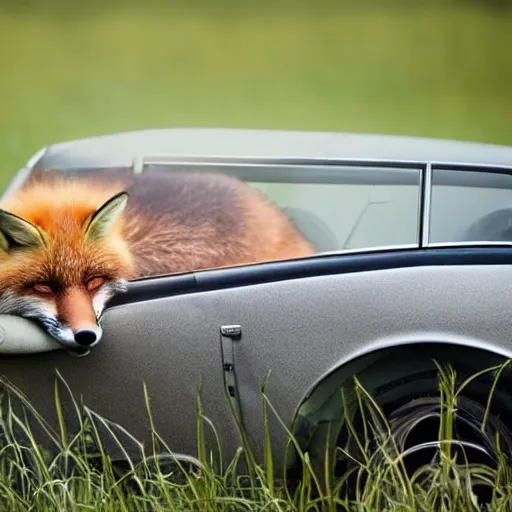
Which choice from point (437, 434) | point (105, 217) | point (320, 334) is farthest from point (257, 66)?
point (437, 434)

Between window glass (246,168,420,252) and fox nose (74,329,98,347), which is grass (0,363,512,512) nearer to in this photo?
fox nose (74,329,98,347)

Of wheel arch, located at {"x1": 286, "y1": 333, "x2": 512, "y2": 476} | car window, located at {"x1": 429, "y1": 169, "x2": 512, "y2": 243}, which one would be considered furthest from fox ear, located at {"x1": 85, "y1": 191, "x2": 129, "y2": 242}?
car window, located at {"x1": 429, "y1": 169, "x2": 512, "y2": 243}

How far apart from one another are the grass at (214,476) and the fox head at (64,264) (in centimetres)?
20

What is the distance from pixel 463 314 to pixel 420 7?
3.46 ft

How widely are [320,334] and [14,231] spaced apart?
97 centimetres

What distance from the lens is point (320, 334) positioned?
93.7 inches

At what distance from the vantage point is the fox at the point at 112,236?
247 centimetres

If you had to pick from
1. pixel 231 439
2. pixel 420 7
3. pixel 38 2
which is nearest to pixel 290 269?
pixel 231 439

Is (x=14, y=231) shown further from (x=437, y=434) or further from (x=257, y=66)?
(x=437, y=434)

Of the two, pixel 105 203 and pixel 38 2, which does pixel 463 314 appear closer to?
pixel 105 203

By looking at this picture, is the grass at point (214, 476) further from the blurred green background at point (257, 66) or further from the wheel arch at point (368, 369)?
the blurred green background at point (257, 66)

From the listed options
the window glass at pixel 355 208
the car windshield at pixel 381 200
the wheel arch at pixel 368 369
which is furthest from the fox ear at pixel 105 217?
the wheel arch at pixel 368 369

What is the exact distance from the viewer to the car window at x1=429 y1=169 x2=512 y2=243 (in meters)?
2.49

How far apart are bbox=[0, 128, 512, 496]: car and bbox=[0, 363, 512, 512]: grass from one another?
33 mm
